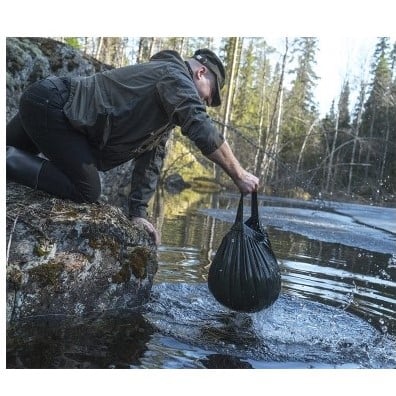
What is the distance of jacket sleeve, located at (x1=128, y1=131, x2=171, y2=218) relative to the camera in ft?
12.4

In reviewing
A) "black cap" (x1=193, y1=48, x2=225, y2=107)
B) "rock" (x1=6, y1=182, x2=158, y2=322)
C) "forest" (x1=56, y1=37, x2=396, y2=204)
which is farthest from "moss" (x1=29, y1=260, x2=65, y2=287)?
"forest" (x1=56, y1=37, x2=396, y2=204)

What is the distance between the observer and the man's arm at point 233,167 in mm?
2844

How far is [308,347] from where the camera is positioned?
2.91 m

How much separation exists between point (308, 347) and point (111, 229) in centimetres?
141

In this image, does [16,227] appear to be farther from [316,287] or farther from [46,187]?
[316,287]

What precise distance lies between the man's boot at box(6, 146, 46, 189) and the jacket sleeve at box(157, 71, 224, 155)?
97 cm

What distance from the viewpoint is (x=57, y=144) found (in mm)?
3117

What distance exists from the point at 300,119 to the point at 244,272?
28.1 metres

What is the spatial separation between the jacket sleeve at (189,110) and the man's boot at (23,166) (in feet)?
3.20

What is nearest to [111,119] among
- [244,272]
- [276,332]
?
[244,272]

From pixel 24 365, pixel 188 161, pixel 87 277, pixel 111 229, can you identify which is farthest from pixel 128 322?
pixel 188 161

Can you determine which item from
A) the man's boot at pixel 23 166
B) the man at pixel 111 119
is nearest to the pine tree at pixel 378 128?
the man at pixel 111 119

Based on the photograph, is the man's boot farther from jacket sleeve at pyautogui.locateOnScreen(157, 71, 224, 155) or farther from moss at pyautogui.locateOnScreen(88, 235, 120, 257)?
jacket sleeve at pyautogui.locateOnScreen(157, 71, 224, 155)
